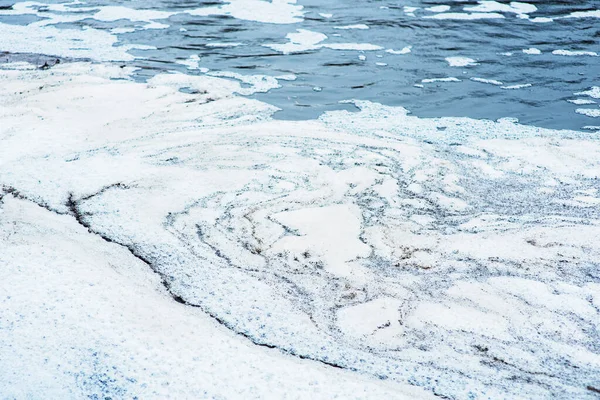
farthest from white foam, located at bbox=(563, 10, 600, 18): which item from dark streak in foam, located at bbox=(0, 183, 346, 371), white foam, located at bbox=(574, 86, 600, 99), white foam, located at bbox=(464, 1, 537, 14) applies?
dark streak in foam, located at bbox=(0, 183, 346, 371)

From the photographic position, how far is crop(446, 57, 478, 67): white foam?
496 centimetres

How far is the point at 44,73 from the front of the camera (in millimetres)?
4547

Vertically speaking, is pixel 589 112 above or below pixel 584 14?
below

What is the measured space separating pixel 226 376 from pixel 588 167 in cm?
235

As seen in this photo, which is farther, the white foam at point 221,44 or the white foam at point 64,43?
the white foam at point 221,44

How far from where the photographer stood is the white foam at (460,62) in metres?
4.96

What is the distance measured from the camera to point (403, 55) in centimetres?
518

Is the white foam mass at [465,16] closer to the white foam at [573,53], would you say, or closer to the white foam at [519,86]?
the white foam at [573,53]

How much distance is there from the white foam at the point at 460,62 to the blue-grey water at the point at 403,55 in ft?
0.23

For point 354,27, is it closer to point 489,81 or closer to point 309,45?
point 309,45

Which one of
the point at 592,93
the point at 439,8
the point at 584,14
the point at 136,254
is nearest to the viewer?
the point at 136,254

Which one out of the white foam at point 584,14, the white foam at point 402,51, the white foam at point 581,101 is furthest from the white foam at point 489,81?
the white foam at point 584,14

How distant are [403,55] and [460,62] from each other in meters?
0.46

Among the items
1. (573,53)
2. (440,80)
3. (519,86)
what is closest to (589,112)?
(519,86)
